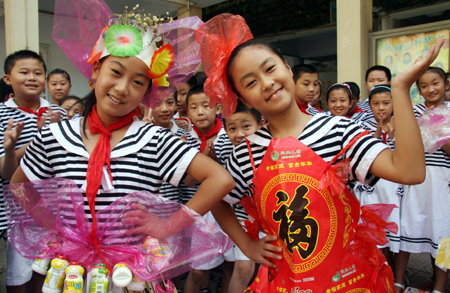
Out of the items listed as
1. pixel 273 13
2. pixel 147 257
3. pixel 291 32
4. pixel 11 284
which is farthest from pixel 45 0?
pixel 147 257

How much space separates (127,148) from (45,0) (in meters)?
8.38

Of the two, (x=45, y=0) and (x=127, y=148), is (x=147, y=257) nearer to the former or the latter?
(x=127, y=148)

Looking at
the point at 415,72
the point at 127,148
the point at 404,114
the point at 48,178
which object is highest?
the point at 415,72

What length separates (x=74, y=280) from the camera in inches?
50.6

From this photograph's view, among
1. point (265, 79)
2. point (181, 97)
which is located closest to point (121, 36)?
point (265, 79)

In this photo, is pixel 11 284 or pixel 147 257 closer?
pixel 147 257

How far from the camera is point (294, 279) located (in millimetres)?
1361

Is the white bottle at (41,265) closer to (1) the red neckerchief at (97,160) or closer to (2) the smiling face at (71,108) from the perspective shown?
(1) the red neckerchief at (97,160)

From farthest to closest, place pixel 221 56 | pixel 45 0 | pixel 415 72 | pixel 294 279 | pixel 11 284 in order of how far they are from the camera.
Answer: pixel 45 0
pixel 11 284
pixel 221 56
pixel 294 279
pixel 415 72

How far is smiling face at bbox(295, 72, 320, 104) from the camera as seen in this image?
4.09m

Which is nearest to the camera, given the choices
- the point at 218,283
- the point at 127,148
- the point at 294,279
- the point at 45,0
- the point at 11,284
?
the point at 294,279

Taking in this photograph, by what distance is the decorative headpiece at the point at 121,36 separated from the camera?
5.09 feet

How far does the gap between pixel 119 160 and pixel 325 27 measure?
802 cm

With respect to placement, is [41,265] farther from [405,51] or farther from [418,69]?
[405,51]
